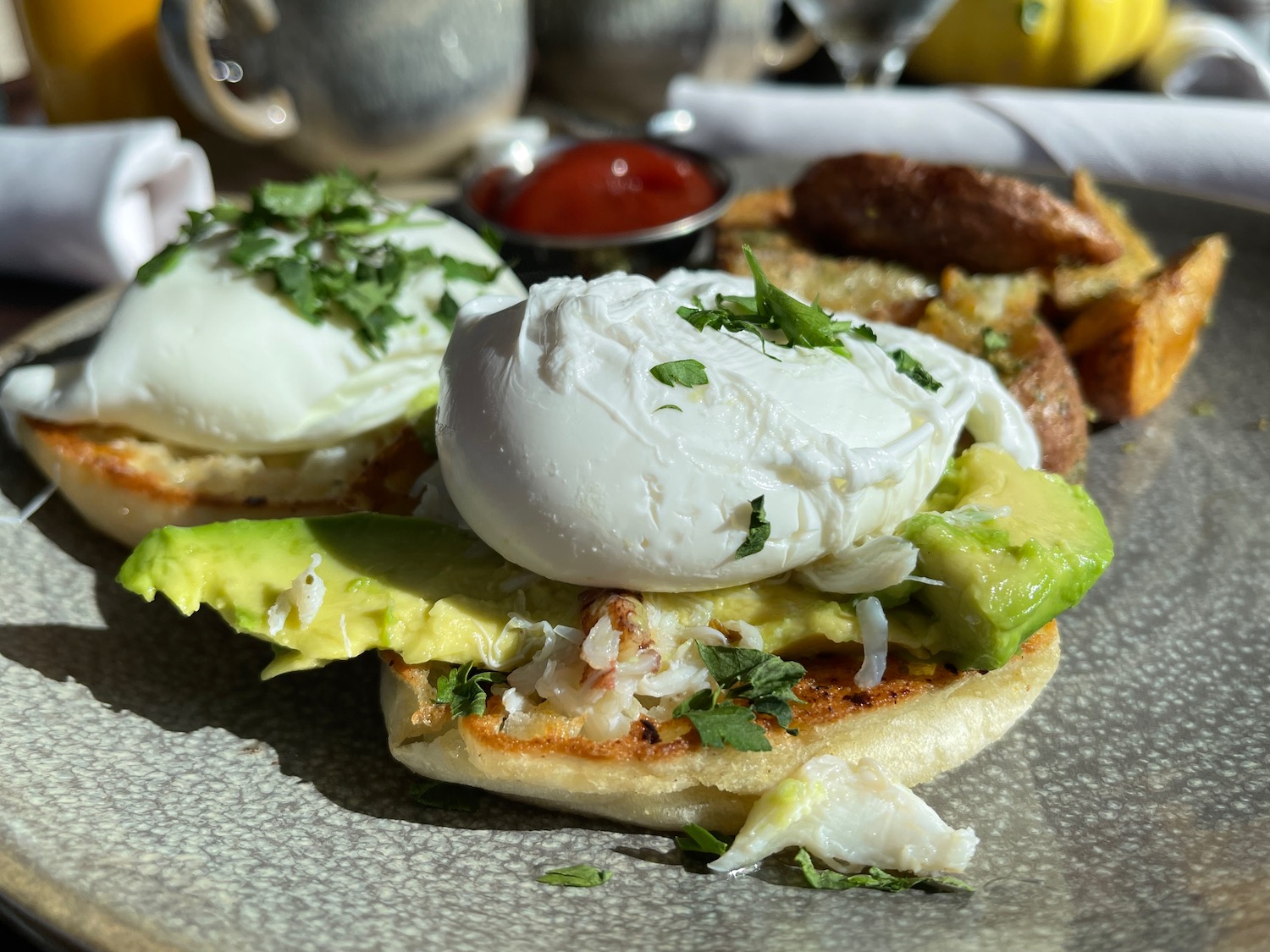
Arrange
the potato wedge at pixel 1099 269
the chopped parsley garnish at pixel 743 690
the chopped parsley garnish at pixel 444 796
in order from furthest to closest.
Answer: the potato wedge at pixel 1099 269 → the chopped parsley garnish at pixel 444 796 → the chopped parsley garnish at pixel 743 690

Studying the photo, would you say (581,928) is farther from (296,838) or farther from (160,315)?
(160,315)

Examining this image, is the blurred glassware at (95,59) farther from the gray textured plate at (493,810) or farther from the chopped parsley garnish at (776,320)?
the chopped parsley garnish at (776,320)

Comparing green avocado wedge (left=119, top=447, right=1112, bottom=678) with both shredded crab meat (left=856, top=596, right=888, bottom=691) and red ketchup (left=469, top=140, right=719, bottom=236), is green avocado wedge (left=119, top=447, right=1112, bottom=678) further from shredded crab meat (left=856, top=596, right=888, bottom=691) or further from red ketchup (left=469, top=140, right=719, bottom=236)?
red ketchup (left=469, top=140, right=719, bottom=236)

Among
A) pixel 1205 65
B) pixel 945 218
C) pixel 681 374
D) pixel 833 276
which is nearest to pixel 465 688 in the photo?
pixel 681 374

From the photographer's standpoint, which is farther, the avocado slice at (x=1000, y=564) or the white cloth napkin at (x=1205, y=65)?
the white cloth napkin at (x=1205, y=65)

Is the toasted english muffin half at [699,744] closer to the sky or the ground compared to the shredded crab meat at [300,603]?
closer to the ground

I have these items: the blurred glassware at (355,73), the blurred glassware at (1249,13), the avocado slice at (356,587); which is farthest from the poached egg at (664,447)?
the blurred glassware at (1249,13)

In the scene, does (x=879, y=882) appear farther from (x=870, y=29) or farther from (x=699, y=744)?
(x=870, y=29)
